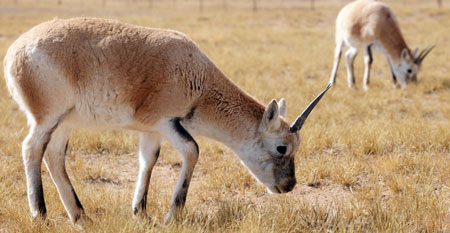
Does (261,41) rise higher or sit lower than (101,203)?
lower

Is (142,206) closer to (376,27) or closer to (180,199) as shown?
(180,199)

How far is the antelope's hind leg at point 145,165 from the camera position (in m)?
4.64

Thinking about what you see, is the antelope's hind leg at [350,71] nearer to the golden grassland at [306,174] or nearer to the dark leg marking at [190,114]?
the golden grassland at [306,174]

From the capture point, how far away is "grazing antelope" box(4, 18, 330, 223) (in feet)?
13.2

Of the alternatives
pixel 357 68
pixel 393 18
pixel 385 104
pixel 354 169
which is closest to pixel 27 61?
pixel 354 169

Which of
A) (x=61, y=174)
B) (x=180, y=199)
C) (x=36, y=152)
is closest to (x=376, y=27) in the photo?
(x=180, y=199)

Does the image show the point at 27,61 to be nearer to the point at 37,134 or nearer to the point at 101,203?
the point at 37,134

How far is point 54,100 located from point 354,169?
143 inches

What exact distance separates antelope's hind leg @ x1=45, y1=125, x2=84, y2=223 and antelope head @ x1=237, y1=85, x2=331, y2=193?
1.58 m

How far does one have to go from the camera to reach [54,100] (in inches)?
156

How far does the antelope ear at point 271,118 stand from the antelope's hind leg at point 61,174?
6.05ft

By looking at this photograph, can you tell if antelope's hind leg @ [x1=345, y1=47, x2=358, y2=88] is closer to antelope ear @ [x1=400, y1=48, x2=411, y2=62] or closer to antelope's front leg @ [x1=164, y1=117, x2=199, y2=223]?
antelope ear @ [x1=400, y1=48, x2=411, y2=62]

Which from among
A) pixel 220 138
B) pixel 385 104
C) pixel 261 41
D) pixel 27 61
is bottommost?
pixel 261 41

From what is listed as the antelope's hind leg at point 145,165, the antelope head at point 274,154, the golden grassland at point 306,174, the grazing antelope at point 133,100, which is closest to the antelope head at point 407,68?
the golden grassland at point 306,174
